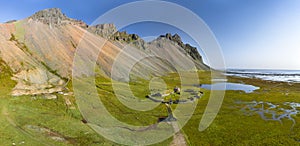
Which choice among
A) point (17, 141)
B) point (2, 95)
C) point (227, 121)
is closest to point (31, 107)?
point (2, 95)

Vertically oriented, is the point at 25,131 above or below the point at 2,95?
below

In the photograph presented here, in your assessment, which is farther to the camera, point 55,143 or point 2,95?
point 2,95

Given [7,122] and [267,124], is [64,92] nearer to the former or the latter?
[7,122]

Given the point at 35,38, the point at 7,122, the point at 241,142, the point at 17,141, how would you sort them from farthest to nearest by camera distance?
the point at 35,38 → the point at 241,142 → the point at 7,122 → the point at 17,141

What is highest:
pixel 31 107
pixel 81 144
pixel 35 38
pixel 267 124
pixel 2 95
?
pixel 35 38

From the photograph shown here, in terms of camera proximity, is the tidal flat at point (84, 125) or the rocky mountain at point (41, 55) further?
the rocky mountain at point (41, 55)

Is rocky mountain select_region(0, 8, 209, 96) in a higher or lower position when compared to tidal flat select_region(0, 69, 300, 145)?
higher

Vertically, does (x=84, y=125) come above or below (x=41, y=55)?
below

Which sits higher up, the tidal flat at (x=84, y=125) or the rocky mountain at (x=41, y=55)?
the rocky mountain at (x=41, y=55)

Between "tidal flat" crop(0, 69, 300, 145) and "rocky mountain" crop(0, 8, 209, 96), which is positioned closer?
"tidal flat" crop(0, 69, 300, 145)

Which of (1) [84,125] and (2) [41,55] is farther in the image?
(2) [41,55]

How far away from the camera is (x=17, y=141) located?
82.0 ft

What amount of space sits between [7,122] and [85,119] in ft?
43.0

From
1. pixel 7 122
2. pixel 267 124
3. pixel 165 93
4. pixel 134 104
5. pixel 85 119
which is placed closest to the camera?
pixel 7 122
